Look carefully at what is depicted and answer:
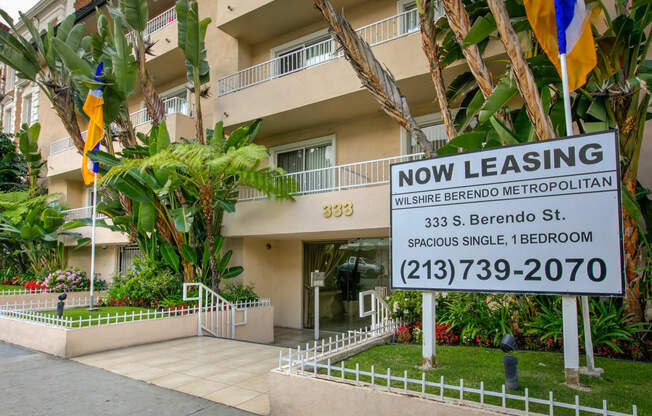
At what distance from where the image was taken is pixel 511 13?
683 cm

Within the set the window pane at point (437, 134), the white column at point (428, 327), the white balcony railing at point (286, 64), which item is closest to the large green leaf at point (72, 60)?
the white balcony railing at point (286, 64)

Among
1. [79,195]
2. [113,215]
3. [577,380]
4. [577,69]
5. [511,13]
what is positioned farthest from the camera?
[79,195]

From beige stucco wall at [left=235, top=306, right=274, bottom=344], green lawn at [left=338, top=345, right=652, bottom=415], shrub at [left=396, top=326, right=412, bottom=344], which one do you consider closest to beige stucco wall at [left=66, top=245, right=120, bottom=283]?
beige stucco wall at [left=235, top=306, right=274, bottom=344]

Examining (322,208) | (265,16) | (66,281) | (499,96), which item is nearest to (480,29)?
(499,96)

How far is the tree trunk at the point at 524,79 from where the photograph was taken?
16.8 ft

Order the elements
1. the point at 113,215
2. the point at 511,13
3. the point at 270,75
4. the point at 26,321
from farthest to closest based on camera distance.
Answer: the point at 270,75, the point at 113,215, the point at 26,321, the point at 511,13

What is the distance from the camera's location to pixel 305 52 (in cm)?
1371

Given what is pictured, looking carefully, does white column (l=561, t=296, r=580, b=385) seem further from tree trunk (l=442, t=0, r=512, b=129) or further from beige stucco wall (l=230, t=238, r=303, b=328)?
beige stucco wall (l=230, t=238, r=303, b=328)

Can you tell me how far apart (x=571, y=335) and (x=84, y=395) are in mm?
5890

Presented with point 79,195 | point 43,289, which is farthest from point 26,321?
point 79,195

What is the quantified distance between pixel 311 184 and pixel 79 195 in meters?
13.6

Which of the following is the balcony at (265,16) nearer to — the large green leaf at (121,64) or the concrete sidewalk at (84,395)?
the large green leaf at (121,64)

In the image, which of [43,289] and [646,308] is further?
[43,289]

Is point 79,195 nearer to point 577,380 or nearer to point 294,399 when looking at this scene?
point 294,399
